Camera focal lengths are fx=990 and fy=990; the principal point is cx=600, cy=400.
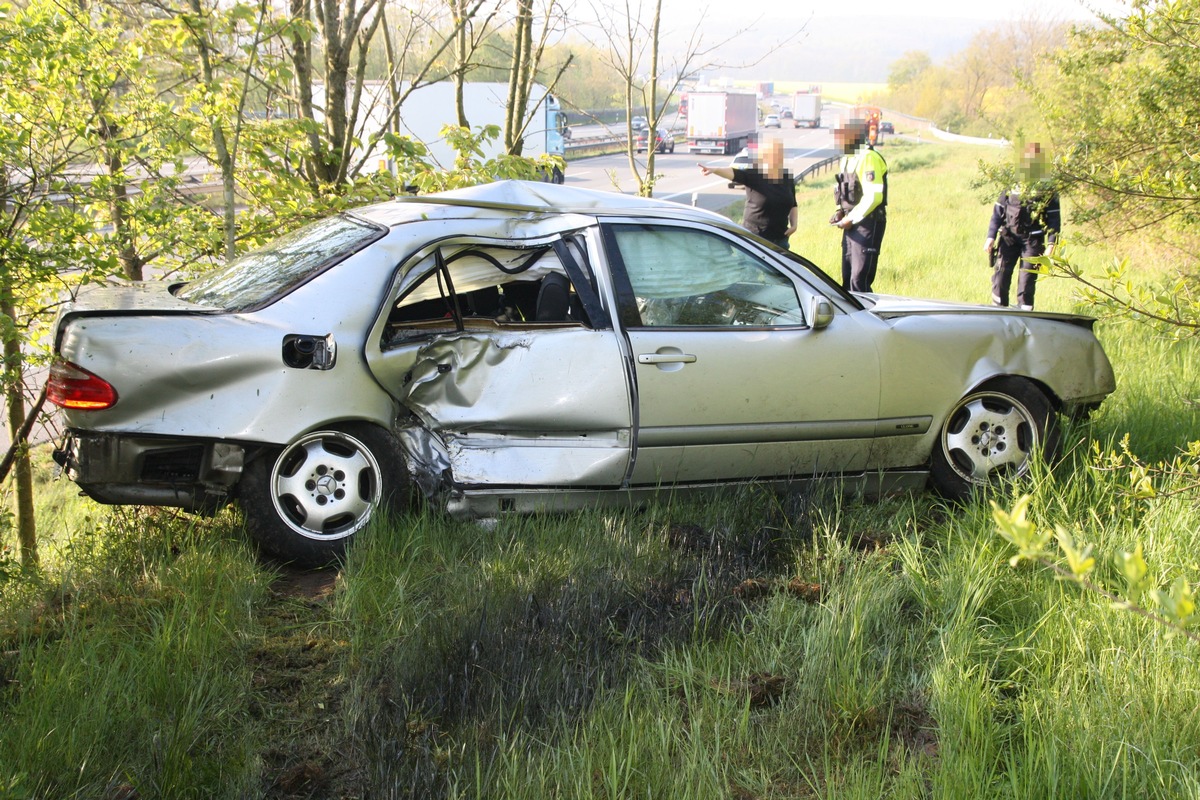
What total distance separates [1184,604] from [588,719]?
1883 mm

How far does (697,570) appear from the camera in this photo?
12.9ft

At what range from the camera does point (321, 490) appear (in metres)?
4.21

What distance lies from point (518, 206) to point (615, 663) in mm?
2419

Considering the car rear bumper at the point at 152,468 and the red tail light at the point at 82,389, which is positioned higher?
the red tail light at the point at 82,389

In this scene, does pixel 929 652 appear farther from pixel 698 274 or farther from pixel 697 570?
pixel 698 274

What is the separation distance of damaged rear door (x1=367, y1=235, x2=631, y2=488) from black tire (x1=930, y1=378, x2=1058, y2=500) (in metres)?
1.73

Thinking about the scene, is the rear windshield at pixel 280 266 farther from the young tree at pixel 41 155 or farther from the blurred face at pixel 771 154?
the blurred face at pixel 771 154

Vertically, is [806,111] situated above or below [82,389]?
above

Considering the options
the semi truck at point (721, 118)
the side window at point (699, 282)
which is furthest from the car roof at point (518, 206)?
the semi truck at point (721, 118)

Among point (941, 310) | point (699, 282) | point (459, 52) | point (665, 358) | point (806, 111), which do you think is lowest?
point (665, 358)

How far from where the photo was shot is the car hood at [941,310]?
502 centimetres

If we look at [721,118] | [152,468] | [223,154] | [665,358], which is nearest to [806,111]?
[721,118]

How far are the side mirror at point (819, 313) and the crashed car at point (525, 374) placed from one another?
1cm

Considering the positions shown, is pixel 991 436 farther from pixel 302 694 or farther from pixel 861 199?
pixel 861 199
